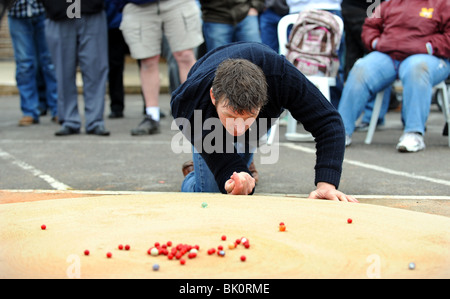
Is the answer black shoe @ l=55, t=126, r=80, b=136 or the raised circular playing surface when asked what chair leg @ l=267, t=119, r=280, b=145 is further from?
the raised circular playing surface

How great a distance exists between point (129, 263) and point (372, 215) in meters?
1.23

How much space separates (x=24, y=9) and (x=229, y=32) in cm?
258

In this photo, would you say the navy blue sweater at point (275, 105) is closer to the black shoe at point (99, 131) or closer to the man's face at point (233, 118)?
the man's face at point (233, 118)

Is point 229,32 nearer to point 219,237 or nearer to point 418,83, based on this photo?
point 418,83

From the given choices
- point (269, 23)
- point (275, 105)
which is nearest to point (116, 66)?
point (269, 23)

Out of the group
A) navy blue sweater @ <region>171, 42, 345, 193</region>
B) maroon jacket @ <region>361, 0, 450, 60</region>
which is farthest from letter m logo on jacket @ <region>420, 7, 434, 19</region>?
navy blue sweater @ <region>171, 42, 345, 193</region>

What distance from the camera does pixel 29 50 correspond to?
777cm

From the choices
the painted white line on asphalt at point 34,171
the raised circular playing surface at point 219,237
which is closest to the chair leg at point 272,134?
the painted white line on asphalt at point 34,171

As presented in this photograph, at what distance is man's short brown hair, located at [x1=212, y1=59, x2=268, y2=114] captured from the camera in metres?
2.88

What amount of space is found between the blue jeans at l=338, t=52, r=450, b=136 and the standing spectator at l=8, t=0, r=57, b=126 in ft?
12.9

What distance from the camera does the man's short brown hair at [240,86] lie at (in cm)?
288

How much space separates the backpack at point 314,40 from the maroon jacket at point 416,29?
0.46m
